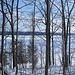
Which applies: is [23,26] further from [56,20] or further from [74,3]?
[74,3]

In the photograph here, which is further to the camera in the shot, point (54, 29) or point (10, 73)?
point (54, 29)

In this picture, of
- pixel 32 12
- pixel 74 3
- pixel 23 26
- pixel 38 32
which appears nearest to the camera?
pixel 74 3

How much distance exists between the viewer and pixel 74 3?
7566 mm

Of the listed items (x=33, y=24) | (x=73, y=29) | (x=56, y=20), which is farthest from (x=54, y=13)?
(x=73, y=29)

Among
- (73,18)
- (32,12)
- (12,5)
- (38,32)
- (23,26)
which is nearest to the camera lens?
(12,5)

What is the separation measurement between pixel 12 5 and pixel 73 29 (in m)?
7.95

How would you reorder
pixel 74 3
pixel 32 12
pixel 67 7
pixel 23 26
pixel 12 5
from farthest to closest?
1. pixel 23 26
2. pixel 32 12
3. pixel 67 7
4. pixel 12 5
5. pixel 74 3

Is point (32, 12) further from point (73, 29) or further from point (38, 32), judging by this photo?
point (73, 29)

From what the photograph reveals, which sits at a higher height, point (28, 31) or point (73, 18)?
point (73, 18)

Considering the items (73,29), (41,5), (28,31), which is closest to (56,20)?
(73,29)

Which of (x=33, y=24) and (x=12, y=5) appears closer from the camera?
(x=12, y=5)

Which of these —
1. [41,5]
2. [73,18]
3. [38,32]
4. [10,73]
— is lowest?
[10,73]

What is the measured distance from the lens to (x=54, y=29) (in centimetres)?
1310

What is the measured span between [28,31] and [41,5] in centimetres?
417
